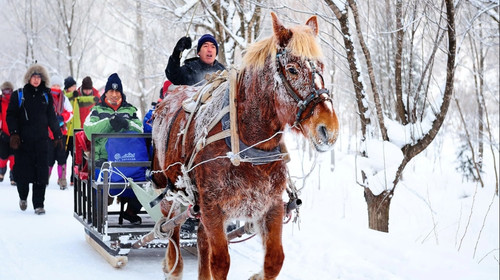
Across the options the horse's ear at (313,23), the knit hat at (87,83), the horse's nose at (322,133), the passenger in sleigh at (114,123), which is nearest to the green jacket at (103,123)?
the passenger in sleigh at (114,123)

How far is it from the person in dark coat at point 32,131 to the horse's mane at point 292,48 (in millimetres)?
6040

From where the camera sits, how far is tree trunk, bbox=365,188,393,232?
286 inches

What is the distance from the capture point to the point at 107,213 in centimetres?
618

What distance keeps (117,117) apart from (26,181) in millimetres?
3345

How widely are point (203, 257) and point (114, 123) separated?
2414 mm

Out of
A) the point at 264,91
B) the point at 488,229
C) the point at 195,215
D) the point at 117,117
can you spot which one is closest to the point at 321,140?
the point at 264,91

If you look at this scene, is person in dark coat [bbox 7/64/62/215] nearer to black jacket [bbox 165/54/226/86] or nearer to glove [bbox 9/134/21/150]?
glove [bbox 9/134/21/150]

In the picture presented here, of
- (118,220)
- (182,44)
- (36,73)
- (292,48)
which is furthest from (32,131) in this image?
(292,48)

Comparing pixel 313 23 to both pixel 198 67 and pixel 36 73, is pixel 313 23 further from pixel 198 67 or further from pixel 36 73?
pixel 36 73

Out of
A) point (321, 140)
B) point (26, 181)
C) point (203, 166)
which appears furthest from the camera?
point (26, 181)

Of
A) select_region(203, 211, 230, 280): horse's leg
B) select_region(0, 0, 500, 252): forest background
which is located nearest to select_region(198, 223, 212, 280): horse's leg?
select_region(203, 211, 230, 280): horse's leg

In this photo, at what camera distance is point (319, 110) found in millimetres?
3531

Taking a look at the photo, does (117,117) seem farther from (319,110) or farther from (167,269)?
(319,110)

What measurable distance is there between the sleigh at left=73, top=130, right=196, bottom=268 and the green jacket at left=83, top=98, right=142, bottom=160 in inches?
5.7
